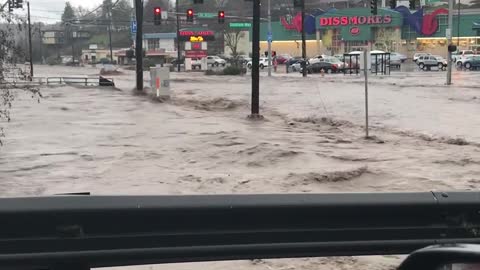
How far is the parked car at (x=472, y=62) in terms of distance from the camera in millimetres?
65150

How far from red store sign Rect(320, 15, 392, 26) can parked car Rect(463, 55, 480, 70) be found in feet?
95.5

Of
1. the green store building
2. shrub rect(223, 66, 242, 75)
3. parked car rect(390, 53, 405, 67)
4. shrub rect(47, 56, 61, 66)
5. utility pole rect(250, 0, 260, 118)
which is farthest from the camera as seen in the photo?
shrub rect(47, 56, 61, 66)

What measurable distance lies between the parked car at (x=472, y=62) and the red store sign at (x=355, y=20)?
29122 mm

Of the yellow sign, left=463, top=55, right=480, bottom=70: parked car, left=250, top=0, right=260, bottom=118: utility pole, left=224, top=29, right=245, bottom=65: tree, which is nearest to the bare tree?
left=250, top=0, right=260, bottom=118: utility pole

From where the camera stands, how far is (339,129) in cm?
1833

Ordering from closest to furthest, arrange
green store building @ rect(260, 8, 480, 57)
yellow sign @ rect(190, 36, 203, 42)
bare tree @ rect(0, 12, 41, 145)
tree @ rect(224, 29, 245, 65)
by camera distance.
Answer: bare tree @ rect(0, 12, 41, 145)
yellow sign @ rect(190, 36, 203, 42)
green store building @ rect(260, 8, 480, 57)
tree @ rect(224, 29, 245, 65)

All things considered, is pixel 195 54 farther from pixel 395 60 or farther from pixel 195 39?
pixel 395 60

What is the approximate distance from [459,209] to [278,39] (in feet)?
372

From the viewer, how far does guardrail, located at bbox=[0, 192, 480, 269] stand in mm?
3346

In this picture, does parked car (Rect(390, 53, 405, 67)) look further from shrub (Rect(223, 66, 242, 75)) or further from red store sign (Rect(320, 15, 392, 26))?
shrub (Rect(223, 66, 242, 75))

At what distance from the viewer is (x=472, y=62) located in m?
65.8

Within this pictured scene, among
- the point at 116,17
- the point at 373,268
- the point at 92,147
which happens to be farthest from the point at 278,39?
the point at 373,268

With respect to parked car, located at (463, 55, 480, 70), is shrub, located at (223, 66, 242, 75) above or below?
below

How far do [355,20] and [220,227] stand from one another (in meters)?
97.9
